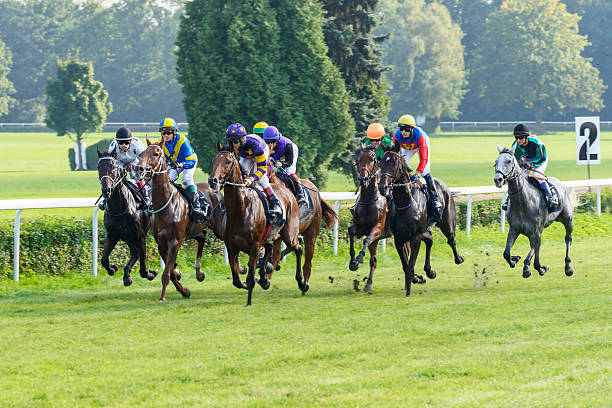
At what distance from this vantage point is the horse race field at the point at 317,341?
18.5 ft

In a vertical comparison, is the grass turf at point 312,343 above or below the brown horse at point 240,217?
below

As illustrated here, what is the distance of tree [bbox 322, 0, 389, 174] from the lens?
2100cm

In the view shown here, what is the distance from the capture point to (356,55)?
70.1 feet

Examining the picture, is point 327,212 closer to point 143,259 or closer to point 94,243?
point 143,259

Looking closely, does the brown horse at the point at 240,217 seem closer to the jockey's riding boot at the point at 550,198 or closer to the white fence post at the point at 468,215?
the jockey's riding boot at the point at 550,198

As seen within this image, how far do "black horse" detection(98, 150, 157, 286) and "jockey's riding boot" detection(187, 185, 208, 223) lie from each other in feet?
1.60

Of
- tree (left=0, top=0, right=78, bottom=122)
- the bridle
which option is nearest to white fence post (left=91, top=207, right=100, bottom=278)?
the bridle

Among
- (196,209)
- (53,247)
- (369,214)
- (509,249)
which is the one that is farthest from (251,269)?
(509,249)

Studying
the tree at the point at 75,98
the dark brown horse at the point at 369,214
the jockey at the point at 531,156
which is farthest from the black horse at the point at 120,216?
the tree at the point at 75,98

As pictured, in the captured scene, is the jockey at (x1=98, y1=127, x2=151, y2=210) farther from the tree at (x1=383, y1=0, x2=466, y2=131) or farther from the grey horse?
the tree at (x1=383, y1=0, x2=466, y2=131)

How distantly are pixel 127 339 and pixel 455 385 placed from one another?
2987mm

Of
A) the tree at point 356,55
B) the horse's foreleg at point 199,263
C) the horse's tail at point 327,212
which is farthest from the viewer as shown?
the tree at point 356,55

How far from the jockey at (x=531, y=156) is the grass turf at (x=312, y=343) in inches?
41.7

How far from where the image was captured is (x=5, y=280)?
10406 millimetres
